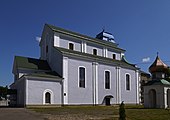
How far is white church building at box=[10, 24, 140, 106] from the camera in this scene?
37619 millimetres

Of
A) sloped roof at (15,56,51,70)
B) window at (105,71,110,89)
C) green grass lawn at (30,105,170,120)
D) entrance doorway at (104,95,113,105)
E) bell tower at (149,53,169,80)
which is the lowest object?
entrance doorway at (104,95,113,105)

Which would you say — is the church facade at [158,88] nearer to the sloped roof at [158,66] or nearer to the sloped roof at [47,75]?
the sloped roof at [158,66]

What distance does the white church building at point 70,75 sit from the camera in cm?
3762

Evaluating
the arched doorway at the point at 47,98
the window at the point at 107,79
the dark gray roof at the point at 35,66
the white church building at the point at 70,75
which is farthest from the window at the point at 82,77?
the arched doorway at the point at 47,98

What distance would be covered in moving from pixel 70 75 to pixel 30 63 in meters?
7.81

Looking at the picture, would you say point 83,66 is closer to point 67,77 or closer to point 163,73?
point 67,77

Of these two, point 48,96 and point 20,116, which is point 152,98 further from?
point 20,116

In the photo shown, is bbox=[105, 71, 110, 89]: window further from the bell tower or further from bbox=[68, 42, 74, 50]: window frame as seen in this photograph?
the bell tower

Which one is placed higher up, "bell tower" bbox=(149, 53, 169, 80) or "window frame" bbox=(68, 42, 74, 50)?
"window frame" bbox=(68, 42, 74, 50)

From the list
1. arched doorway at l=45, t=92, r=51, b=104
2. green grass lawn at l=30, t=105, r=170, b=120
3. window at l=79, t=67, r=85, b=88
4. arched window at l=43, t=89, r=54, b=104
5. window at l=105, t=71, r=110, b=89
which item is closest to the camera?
green grass lawn at l=30, t=105, r=170, b=120

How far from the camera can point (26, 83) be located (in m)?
35.4

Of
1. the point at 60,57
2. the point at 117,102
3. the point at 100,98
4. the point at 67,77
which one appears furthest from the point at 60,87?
the point at 117,102

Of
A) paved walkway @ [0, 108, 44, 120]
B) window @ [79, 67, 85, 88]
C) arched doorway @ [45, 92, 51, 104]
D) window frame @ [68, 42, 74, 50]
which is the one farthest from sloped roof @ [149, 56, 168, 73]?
paved walkway @ [0, 108, 44, 120]

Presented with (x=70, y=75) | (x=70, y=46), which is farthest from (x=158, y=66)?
(x=70, y=46)
